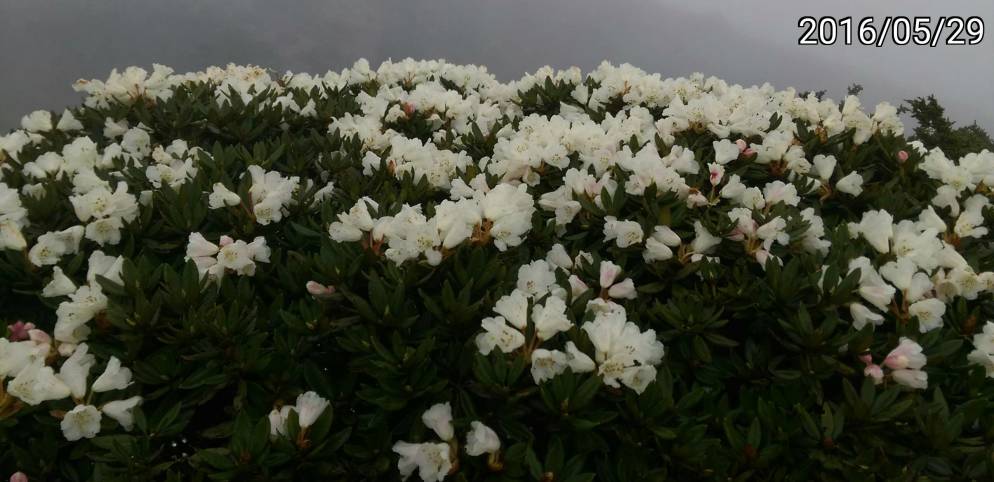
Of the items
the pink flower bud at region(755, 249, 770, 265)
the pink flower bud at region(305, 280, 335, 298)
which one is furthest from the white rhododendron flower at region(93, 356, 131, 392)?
the pink flower bud at region(755, 249, 770, 265)

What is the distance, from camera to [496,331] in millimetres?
2312

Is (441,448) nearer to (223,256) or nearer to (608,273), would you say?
(608,273)

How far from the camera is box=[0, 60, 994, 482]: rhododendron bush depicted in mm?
2316

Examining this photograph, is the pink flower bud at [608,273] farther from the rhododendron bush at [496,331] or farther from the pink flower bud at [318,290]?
the pink flower bud at [318,290]

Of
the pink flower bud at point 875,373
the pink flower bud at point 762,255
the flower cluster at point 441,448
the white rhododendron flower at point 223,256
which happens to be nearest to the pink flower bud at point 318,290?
the white rhododendron flower at point 223,256

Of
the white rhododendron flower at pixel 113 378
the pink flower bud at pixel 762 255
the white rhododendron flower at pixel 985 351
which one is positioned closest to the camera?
the white rhododendron flower at pixel 113 378

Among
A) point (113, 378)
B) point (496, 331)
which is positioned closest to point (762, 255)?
point (496, 331)

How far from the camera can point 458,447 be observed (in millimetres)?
2334

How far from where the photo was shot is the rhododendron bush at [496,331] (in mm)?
2316

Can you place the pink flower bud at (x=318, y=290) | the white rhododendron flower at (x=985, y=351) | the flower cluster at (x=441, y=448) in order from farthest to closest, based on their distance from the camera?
the white rhododendron flower at (x=985, y=351), the pink flower bud at (x=318, y=290), the flower cluster at (x=441, y=448)

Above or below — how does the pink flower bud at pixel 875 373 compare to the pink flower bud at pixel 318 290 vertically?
below

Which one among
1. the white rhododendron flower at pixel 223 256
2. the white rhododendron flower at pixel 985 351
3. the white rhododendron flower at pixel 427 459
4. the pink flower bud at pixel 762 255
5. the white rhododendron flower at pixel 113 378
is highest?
the pink flower bud at pixel 762 255

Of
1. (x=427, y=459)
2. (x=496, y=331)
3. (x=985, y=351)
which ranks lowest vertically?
(x=427, y=459)

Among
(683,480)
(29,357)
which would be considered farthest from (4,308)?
(683,480)
